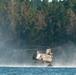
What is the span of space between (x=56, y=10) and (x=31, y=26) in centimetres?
556

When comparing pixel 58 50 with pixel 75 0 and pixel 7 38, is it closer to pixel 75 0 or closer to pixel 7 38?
pixel 7 38

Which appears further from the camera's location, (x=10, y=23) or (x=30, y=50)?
(x=10, y=23)

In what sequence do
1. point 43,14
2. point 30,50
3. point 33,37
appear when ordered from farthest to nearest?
1. point 43,14
2. point 33,37
3. point 30,50

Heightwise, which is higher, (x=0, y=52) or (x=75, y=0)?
(x=75, y=0)

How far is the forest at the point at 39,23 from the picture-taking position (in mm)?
137500

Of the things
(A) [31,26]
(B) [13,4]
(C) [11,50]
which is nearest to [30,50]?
(C) [11,50]

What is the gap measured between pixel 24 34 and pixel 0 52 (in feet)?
27.3

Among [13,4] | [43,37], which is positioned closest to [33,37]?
[43,37]

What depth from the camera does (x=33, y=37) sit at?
449 feet

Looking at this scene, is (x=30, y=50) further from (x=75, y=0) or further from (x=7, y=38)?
(x=75, y=0)

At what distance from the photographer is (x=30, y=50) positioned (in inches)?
5064

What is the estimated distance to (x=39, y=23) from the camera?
14325 cm

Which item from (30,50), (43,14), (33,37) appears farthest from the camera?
(43,14)

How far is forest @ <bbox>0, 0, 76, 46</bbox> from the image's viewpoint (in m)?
138
